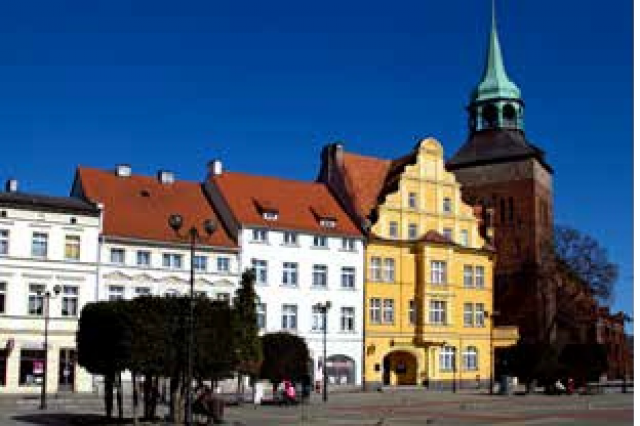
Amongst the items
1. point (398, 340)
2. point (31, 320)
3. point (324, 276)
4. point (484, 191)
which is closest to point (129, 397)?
point (31, 320)

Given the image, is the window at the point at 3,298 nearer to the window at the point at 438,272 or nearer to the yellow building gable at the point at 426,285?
the yellow building gable at the point at 426,285

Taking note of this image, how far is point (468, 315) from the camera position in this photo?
75625mm

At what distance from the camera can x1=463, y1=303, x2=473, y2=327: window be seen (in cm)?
7525

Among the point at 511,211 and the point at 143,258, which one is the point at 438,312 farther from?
the point at 511,211

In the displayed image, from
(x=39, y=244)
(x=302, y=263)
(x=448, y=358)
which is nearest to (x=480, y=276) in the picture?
(x=448, y=358)

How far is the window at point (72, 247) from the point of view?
193 ft

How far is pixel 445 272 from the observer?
73.8 m

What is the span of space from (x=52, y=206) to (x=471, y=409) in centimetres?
2783

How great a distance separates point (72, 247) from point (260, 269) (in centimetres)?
1294

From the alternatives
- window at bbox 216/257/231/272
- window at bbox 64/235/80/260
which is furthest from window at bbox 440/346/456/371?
window at bbox 64/235/80/260

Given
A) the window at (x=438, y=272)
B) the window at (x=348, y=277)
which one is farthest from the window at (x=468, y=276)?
the window at (x=348, y=277)

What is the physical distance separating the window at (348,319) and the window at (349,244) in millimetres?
4273

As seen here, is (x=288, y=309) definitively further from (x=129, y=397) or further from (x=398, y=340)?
(x=129, y=397)

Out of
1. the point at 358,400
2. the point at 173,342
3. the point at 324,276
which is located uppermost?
the point at 324,276
